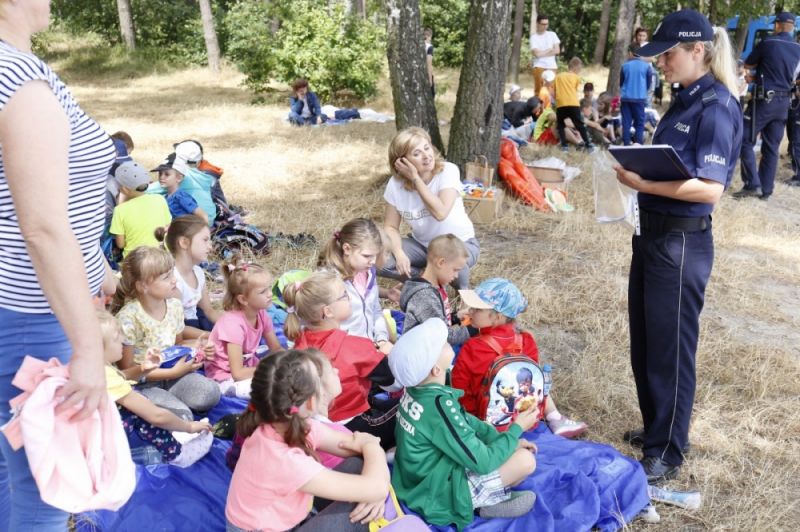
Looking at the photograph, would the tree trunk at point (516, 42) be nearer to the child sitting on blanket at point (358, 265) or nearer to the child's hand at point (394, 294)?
the child's hand at point (394, 294)

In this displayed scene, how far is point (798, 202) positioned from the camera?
8.15m

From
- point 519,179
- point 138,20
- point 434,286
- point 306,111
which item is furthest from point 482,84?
point 138,20

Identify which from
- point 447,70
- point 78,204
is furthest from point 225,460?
point 447,70

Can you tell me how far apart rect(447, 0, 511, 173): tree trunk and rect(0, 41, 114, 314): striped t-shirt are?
5.51m

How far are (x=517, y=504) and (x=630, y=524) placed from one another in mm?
523

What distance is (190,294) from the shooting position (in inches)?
164

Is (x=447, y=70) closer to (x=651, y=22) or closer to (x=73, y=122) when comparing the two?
(x=651, y=22)

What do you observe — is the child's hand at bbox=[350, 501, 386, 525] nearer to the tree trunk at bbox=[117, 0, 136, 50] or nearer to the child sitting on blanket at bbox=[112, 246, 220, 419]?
the child sitting on blanket at bbox=[112, 246, 220, 419]

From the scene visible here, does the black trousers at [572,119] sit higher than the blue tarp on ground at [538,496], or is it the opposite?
the black trousers at [572,119]

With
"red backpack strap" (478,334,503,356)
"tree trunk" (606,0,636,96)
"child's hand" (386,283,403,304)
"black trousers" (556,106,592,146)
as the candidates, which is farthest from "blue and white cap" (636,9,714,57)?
"tree trunk" (606,0,636,96)

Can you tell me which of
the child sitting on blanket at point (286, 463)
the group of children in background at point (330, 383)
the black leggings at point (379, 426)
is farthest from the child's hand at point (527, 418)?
the child sitting on blanket at point (286, 463)

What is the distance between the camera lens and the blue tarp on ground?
2.76 metres

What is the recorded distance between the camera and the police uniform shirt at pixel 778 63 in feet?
26.0

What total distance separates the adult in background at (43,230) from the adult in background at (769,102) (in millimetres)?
8059
